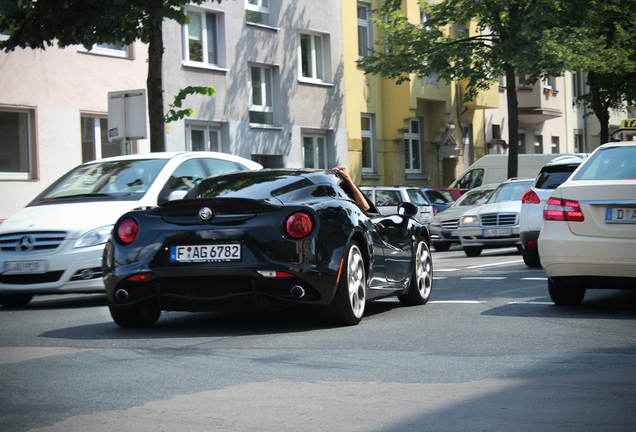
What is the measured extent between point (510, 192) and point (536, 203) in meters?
6.25

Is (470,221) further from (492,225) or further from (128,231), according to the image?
(128,231)

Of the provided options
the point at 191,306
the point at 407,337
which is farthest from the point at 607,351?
the point at 191,306

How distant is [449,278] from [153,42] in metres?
7.29

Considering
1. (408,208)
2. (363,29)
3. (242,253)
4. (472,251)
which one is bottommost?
(472,251)

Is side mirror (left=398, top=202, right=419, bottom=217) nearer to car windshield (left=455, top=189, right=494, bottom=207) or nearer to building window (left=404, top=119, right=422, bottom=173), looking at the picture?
car windshield (left=455, top=189, right=494, bottom=207)

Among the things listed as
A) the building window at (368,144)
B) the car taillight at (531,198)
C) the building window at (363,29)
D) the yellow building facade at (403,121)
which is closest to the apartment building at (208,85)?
the yellow building facade at (403,121)

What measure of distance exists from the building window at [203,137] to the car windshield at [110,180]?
52.5ft

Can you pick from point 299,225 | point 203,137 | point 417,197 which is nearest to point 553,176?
point 299,225

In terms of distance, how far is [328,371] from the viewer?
5.80m

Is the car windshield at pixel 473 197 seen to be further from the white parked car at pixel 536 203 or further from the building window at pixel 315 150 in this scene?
the building window at pixel 315 150

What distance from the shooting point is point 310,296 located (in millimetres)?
7457

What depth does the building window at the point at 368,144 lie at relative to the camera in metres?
36.9

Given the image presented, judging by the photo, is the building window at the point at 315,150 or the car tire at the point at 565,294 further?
the building window at the point at 315,150

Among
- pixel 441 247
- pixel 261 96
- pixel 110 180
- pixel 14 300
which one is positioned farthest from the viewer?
pixel 261 96
